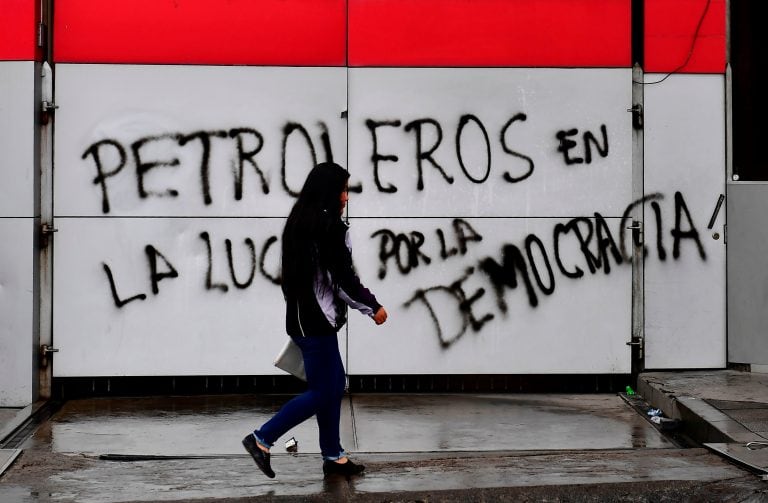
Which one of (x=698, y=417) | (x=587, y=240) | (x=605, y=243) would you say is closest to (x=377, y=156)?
(x=587, y=240)

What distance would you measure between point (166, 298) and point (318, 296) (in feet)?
8.92

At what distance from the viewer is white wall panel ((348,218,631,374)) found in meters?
8.24

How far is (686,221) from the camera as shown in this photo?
8.36m

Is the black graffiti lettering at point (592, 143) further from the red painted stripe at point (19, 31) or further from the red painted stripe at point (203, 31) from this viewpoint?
the red painted stripe at point (19, 31)

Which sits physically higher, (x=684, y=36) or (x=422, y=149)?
(x=684, y=36)

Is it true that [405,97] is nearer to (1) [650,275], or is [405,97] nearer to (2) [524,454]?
(1) [650,275]

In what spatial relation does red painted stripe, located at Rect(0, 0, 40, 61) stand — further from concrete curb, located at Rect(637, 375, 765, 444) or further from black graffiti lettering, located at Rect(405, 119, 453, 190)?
concrete curb, located at Rect(637, 375, 765, 444)

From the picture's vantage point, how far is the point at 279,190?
8.20 metres

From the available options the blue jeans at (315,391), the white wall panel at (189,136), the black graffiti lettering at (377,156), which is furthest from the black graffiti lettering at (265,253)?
the blue jeans at (315,391)

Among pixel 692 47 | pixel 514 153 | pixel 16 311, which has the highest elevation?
pixel 692 47

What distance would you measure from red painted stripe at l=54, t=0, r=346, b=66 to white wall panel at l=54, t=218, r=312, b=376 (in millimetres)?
1216

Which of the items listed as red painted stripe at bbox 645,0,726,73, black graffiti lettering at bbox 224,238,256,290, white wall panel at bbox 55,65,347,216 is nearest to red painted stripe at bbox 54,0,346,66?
white wall panel at bbox 55,65,347,216

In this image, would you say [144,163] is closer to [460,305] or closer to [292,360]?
[460,305]

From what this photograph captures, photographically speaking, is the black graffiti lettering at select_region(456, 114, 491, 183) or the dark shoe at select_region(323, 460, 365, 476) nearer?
the dark shoe at select_region(323, 460, 365, 476)
